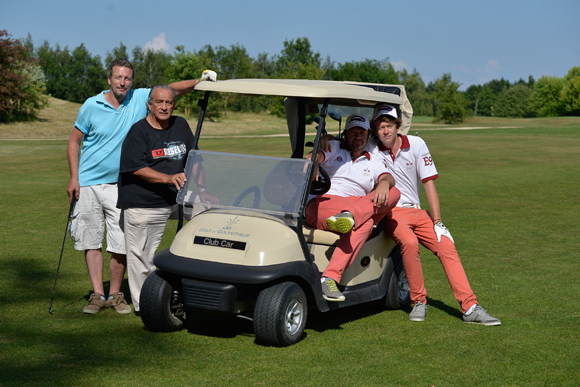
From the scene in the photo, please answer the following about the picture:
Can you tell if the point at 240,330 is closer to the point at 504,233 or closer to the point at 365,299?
the point at 365,299

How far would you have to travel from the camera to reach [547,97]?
359 ft

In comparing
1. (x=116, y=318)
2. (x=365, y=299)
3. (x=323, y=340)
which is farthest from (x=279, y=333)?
(x=116, y=318)

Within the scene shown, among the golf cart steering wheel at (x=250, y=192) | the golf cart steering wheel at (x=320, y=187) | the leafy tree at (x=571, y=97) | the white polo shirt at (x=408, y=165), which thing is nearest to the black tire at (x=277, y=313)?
the golf cart steering wheel at (x=250, y=192)

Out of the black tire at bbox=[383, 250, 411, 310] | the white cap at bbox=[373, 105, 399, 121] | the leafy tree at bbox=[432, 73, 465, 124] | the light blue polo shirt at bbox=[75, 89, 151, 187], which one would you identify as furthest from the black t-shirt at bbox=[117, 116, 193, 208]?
the leafy tree at bbox=[432, 73, 465, 124]

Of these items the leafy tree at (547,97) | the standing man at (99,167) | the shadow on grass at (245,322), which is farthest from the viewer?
the leafy tree at (547,97)

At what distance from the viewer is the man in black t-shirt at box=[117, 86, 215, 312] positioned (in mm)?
4543

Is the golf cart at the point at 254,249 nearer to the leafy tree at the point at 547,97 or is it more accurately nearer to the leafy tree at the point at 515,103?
the leafy tree at the point at 547,97

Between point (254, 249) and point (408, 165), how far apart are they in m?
1.85

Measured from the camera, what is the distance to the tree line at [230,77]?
44.0 meters

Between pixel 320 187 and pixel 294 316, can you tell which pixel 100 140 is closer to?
pixel 320 187

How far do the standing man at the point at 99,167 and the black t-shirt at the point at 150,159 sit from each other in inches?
13.0

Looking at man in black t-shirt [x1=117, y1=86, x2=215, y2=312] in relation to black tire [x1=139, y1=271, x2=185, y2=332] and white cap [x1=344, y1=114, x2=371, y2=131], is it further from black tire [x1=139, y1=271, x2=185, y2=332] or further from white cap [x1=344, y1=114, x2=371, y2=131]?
white cap [x1=344, y1=114, x2=371, y2=131]

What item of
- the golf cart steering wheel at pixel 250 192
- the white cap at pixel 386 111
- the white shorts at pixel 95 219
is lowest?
the white shorts at pixel 95 219

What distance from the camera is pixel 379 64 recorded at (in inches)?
3996
